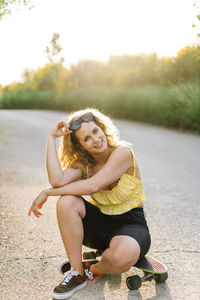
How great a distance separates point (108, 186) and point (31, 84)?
33.8 metres

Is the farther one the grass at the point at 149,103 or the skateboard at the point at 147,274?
the grass at the point at 149,103

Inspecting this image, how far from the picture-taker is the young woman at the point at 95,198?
107 inches

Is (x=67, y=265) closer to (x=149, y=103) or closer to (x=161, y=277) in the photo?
(x=161, y=277)

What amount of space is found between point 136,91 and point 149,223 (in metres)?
12.9

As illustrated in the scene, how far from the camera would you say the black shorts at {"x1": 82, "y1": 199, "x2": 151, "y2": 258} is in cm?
285

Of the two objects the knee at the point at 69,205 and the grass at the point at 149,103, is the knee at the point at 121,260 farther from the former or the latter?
the grass at the point at 149,103

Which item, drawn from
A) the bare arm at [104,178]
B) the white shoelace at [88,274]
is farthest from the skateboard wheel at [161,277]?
the bare arm at [104,178]

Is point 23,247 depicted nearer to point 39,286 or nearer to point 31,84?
point 39,286

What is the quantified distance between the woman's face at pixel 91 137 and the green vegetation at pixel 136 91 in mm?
6410

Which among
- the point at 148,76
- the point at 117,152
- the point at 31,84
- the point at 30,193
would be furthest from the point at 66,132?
the point at 31,84

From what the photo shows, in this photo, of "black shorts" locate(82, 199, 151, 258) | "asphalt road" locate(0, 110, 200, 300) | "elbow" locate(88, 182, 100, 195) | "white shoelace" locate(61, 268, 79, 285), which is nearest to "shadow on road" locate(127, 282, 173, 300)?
"asphalt road" locate(0, 110, 200, 300)

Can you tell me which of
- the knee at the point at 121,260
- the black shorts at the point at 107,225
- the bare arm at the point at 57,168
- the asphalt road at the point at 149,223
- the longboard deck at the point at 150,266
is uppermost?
the bare arm at the point at 57,168

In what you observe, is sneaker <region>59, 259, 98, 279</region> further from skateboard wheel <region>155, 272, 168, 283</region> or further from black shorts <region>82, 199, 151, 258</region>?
skateboard wheel <region>155, 272, 168, 283</region>

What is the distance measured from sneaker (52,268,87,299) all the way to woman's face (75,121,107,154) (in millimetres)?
845
